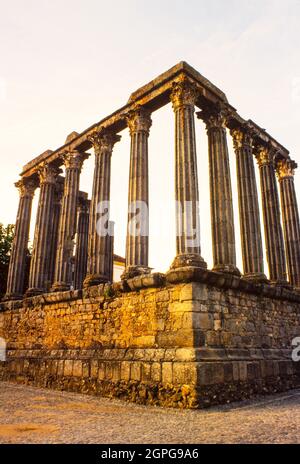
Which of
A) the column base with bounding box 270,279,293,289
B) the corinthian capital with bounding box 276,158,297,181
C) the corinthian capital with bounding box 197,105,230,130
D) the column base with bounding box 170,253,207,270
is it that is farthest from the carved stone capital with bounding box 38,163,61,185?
the column base with bounding box 270,279,293,289

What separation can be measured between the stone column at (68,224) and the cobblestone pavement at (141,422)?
5.14m

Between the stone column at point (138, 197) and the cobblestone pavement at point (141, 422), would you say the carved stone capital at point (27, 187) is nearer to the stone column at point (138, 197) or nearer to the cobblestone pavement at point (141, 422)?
the stone column at point (138, 197)

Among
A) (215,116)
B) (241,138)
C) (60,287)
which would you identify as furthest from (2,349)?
(241,138)

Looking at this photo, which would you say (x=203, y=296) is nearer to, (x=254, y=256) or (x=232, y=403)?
(x=232, y=403)

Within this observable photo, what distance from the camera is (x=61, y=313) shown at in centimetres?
1170

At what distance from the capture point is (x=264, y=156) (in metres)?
14.1

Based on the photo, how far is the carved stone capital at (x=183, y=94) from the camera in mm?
10531

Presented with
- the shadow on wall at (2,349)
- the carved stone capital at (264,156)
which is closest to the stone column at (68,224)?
the shadow on wall at (2,349)

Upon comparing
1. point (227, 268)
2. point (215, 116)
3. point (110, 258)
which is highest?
point (215, 116)

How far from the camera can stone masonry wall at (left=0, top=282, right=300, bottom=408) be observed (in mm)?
7570

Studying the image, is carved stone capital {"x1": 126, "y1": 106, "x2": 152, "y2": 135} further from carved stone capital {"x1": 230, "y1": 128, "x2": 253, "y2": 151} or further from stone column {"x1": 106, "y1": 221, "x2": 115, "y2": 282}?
stone column {"x1": 106, "y1": 221, "x2": 115, "y2": 282}

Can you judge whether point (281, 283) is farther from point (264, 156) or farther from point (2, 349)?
point (2, 349)

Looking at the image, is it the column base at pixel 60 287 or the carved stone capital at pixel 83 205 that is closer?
the column base at pixel 60 287

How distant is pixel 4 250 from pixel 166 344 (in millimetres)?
18137
